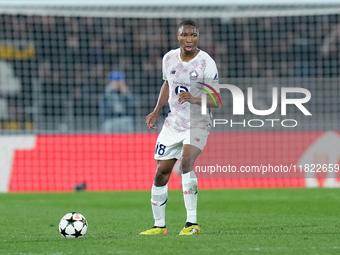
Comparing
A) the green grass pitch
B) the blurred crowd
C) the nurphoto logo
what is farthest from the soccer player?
the blurred crowd

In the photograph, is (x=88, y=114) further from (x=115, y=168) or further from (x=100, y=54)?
(x=115, y=168)

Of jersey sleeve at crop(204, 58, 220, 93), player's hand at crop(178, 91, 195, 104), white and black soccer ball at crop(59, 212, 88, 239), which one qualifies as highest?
jersey sleeve at crop(204, 58, 220, 93)

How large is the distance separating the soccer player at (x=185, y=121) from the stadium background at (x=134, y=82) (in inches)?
297

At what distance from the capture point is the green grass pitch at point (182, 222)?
23.9 feet

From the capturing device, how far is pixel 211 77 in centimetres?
850

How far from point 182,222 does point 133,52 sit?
1412 cm

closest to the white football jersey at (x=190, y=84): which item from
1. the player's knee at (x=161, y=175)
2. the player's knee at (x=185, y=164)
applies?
the player's knee at (x=185, y=164)

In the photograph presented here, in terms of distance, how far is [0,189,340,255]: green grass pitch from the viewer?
287 inches

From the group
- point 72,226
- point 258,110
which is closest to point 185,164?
point 72,226

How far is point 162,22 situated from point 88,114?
5.10 meters

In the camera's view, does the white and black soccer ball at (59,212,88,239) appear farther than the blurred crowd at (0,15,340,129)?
No

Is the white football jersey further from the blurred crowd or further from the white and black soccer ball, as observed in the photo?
the blurred crowd

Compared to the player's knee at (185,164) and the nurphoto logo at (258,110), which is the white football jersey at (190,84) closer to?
the player's knee at (185,164)

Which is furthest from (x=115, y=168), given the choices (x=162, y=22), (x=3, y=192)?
(x=162, y=22)
